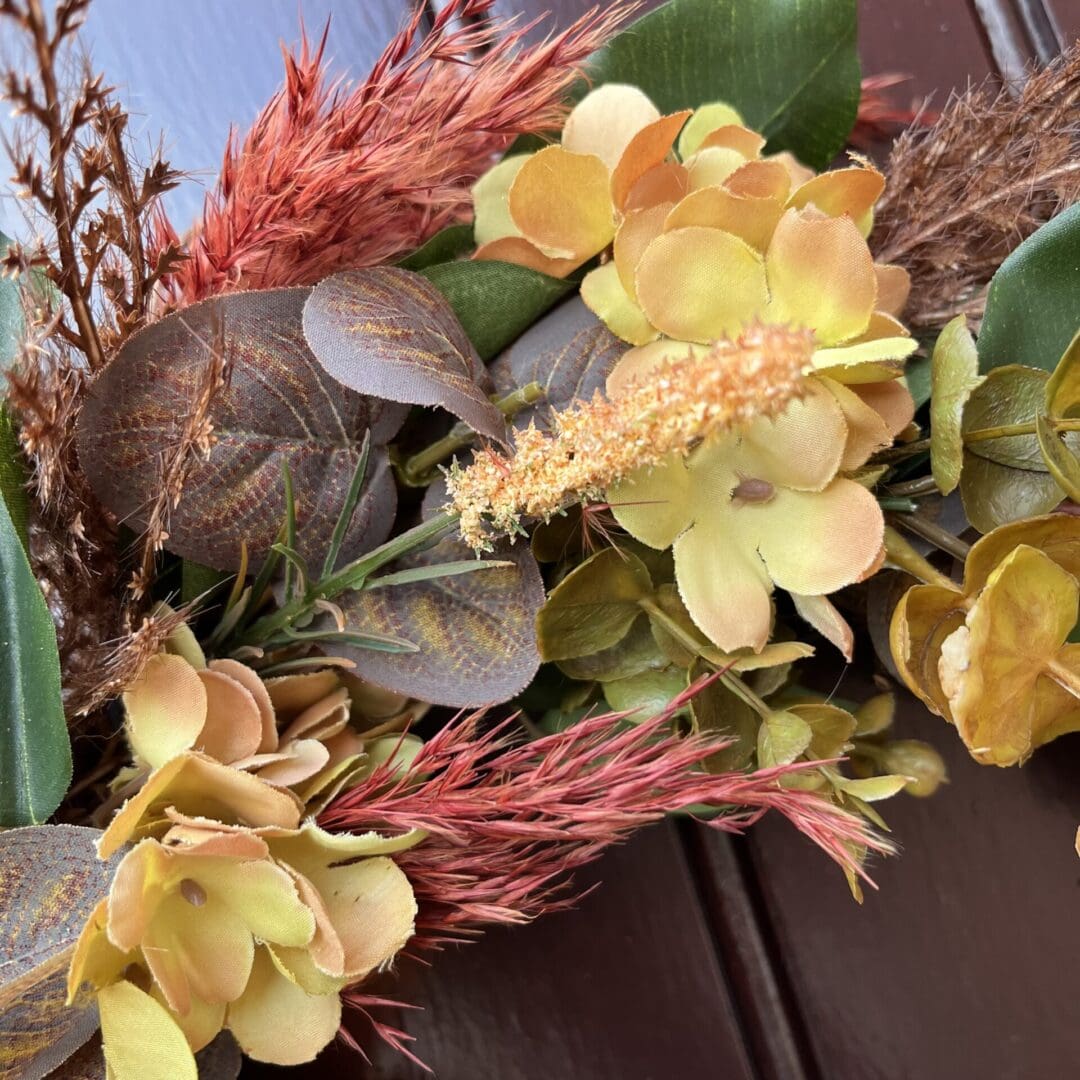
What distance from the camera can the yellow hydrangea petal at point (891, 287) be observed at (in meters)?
0.27

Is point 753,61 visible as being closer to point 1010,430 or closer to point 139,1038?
point 1010,430

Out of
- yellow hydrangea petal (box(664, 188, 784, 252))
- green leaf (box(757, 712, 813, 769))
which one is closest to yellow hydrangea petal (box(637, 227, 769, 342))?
yellow hydrangea petal (box(664, 188, 784, 252))

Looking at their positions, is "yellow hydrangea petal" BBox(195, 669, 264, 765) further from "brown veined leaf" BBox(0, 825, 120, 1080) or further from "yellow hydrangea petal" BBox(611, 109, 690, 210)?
"yellow hydrangea petal" BBox(611, 109, 690, 210)

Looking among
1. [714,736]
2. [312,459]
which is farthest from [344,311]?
[714,736]

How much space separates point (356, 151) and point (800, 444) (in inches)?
5.8

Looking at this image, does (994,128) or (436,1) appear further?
(436,1)

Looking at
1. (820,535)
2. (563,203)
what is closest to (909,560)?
(820,535)

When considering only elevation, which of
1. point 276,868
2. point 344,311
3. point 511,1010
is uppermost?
point 344,311

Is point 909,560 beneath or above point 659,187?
beneath

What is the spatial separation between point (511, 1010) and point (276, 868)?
0.17 metres

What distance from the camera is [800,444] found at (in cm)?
24

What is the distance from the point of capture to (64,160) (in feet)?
0.72

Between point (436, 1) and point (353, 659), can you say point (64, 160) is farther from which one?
point (436, 1)

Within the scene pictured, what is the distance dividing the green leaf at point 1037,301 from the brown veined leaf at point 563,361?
0.11 m
